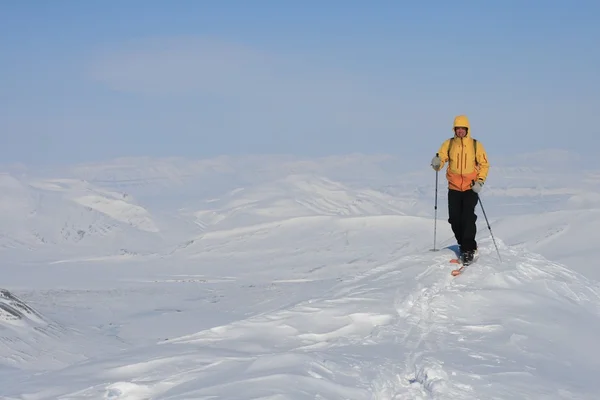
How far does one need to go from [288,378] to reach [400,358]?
68.7 inches

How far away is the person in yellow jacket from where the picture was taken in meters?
13.7

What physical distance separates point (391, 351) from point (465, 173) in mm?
6068

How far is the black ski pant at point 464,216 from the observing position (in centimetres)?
1386

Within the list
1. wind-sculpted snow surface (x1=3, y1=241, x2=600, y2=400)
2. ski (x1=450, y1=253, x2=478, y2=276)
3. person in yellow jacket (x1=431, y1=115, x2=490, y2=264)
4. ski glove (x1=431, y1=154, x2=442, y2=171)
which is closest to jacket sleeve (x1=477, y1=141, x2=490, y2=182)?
person in yellow jacket (x1=431, y1=115, x2=490, y2=264)

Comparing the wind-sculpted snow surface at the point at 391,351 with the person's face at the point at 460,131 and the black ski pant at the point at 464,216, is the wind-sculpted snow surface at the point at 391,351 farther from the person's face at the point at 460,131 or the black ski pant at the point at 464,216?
the person's face at the point at 460,131

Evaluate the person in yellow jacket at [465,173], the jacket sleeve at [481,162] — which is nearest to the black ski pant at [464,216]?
the person in yellow jacket at [465,173]

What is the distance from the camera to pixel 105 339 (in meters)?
71.8

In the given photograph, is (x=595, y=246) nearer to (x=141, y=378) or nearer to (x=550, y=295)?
(x=550, y=295)

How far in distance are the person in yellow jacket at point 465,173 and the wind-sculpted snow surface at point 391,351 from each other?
1.18 meters

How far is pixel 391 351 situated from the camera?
28.2 ft

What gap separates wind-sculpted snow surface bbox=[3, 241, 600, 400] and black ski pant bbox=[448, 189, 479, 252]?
114 cm

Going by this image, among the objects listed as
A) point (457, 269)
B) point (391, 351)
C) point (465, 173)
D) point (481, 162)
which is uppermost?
point (481, 162)

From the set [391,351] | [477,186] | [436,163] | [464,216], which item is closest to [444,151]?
[436,163]

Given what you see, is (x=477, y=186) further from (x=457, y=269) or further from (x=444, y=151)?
(x=457, y=269)
